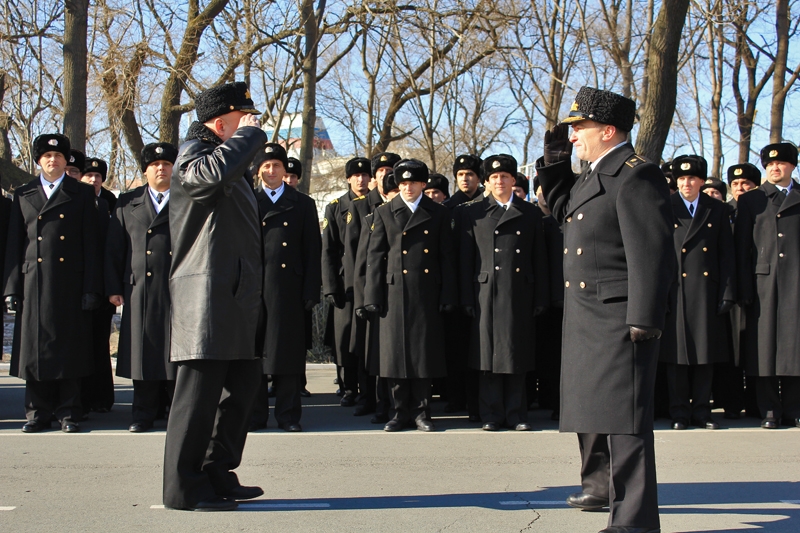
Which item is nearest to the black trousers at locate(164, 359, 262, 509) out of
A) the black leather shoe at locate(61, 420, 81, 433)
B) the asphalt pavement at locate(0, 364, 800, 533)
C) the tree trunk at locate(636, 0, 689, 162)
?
the asphalt pavement at locate(0, 364, 800, 533)

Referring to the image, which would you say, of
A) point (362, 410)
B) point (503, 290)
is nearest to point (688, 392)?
point (503, 290)

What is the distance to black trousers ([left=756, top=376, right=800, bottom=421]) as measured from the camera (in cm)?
795

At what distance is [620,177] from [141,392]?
466cm

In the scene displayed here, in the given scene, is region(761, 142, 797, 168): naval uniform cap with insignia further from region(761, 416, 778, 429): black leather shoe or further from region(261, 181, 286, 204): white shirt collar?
region(261, 181, 286, 204): white shirt collar

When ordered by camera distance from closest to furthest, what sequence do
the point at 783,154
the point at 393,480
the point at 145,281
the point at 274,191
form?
the point at 393,480
the point at 145,281
the point at 274,191
the point at 783,154

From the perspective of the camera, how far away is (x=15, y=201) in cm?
766

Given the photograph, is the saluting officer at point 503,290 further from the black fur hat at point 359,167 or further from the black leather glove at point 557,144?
the black leather glove at point 557,144

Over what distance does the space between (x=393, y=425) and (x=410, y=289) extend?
1.16 meters

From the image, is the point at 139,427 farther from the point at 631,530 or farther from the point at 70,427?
the point at 631,530

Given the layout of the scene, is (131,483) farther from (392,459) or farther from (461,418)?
(461,418)

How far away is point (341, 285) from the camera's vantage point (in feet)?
29.2

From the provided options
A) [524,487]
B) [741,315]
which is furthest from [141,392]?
[741,315]

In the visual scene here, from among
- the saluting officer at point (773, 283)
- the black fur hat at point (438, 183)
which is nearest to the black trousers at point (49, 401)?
the black fur hat at point (438, 183)

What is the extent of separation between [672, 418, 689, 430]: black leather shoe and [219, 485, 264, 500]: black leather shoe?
4072 millimetres
